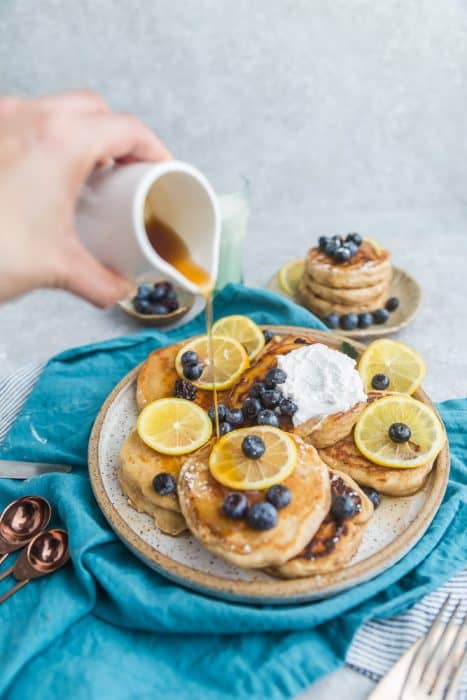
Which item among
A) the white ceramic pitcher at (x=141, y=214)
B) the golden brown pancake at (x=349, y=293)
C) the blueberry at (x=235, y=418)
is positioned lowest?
the golden brown pancake at (x=349, y=293)

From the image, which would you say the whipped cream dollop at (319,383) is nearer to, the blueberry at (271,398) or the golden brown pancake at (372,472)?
the blueberry at (271,398)

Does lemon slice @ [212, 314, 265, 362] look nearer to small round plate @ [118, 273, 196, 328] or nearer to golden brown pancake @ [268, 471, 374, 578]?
small round plate @ [118, 273, 196, 328]

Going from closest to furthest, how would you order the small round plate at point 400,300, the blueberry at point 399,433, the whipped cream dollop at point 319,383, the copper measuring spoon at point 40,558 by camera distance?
the copper measuring spoon at point 40,558
the blueberry at point 399,433
the whipped cream dollop at point 319,383
the small round plate at point 400,300

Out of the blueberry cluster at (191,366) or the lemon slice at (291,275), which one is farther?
the lemon slice at (291,275)

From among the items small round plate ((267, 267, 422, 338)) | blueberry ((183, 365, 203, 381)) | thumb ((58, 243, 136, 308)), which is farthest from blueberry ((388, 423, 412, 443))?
thumb ((58, 243, 136, 308))

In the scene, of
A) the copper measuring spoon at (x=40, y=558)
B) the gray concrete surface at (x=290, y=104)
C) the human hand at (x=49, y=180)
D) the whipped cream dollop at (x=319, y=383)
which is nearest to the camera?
the human hand at (x=49, y=180)

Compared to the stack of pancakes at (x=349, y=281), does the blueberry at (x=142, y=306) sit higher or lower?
lower

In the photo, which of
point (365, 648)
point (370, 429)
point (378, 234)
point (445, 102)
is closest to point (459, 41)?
point (445, 102)

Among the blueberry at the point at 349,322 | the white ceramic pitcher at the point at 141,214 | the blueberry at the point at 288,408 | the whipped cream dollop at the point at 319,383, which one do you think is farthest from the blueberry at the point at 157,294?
the white ceramic pitcher at the point at 141,214

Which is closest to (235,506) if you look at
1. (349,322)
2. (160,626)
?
(160,626)
